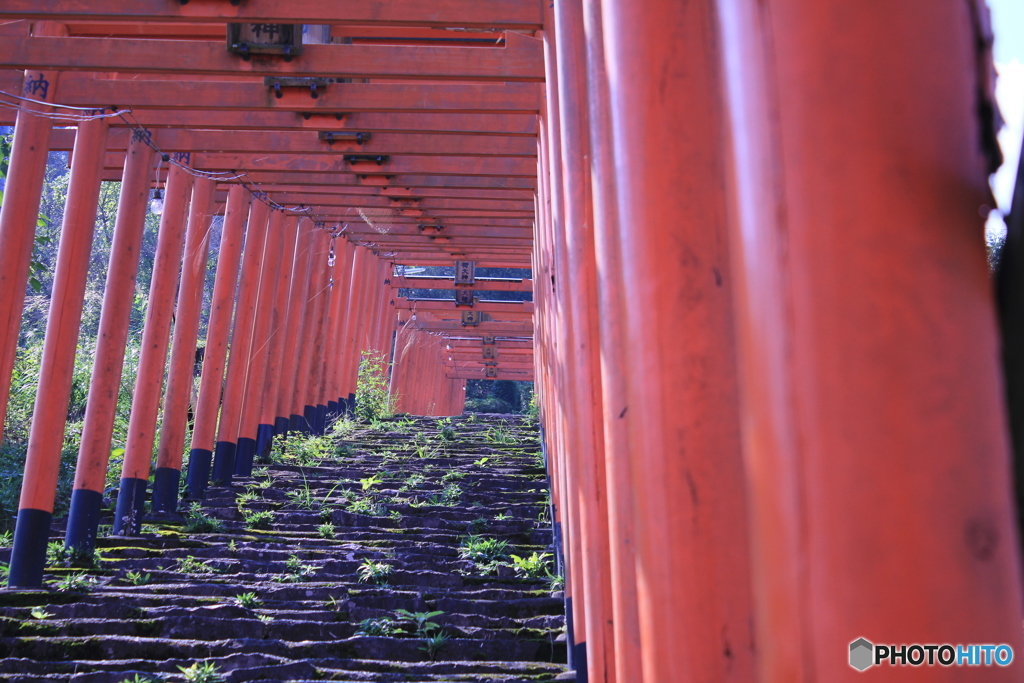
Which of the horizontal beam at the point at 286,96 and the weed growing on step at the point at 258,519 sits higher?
the horizontal beam at the point at 286,96

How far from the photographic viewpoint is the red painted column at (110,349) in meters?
8.27

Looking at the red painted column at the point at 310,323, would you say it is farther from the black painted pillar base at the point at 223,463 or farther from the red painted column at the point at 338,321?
the black painted pillar base at the point at 223,463

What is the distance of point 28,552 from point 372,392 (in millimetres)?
10246

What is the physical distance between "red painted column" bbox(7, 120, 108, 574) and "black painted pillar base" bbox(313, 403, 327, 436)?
759 centimetres

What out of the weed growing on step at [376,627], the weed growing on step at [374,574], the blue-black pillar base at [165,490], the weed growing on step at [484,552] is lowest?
the weed growing on step at [376,627]

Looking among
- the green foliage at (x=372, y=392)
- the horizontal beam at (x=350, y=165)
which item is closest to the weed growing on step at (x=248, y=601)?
the horizontal beam at (x=350, y=165)

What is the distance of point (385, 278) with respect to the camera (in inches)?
790

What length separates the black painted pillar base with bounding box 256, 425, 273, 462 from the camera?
12.8 metres

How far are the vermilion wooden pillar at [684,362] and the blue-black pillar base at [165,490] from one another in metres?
9.28

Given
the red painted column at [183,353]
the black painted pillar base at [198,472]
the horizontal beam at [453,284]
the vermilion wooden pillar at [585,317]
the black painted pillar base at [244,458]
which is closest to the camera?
the vermilion wooden pillar at [585,317]

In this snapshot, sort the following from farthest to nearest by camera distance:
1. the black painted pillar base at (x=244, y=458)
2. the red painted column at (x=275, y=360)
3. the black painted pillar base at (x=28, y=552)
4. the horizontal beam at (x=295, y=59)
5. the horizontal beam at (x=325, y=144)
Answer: the red painted column at (x=275, y=360) → the black painted pillar base at (x=244, y=458) → the horizontal beam at (x=325, y=144) → the horizontal beam at (x=295, y=59) → the black painted pillar base at (x=28, y=552)

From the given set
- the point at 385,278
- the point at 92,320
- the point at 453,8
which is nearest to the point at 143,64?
the point at 453,8

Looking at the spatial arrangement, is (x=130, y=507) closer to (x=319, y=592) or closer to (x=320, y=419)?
(x=319, y=592)

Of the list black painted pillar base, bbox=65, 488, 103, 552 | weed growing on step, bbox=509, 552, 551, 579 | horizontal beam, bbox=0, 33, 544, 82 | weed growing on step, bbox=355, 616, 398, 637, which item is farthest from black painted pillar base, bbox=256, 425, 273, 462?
weed growing on step, bbox=355, 616, 398, 637
